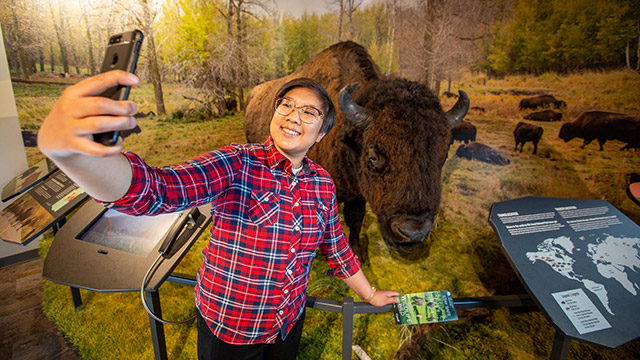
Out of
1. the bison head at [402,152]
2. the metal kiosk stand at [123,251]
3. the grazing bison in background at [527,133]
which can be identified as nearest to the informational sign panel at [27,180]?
the metal kiosk stand at [123,251]

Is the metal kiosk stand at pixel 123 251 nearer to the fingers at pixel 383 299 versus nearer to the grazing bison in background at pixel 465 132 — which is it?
the fingers at pixel 383 299

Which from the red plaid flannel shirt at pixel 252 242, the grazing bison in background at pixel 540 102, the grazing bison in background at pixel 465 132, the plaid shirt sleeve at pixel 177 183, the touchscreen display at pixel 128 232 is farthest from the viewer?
the grazing bison in background at pixel 465 132

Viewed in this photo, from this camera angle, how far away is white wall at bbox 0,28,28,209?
127 inches

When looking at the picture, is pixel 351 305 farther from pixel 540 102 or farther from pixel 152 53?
pixel 152 53

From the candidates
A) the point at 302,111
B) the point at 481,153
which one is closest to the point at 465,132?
the point at 481,153

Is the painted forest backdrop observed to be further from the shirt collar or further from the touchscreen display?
the shirt collar

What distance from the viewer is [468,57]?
10.6 ft

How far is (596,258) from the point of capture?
1.63 m

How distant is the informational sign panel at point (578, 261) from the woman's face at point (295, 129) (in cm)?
150

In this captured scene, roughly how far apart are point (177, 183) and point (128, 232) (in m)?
1.41

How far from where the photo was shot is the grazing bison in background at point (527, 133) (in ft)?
10.4

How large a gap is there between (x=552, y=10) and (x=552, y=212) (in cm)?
251

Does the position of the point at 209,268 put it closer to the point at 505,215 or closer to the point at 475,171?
the point at 505,215

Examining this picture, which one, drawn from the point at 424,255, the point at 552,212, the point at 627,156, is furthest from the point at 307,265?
the point at 627,156
